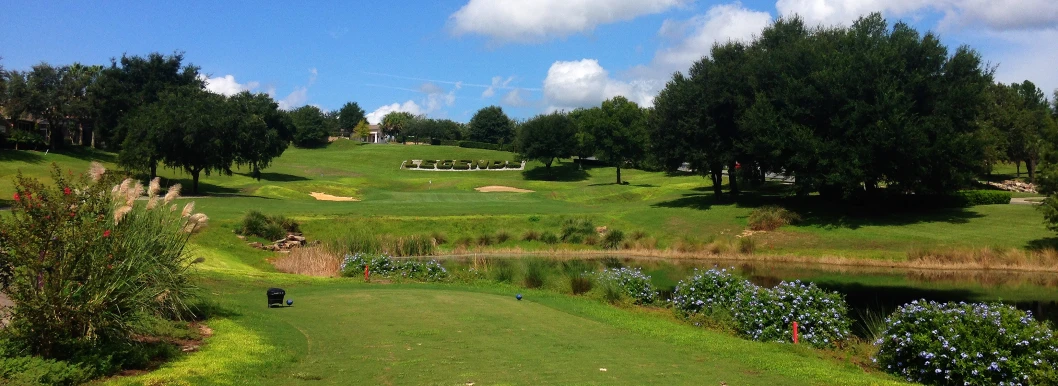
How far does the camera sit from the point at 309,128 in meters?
139

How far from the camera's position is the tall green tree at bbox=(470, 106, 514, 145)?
166 metres

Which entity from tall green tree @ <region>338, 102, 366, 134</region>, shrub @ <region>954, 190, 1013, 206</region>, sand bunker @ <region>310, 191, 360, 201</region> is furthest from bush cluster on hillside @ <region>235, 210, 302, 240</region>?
tall green tree @ <region>338, 102, 366, 134</region>

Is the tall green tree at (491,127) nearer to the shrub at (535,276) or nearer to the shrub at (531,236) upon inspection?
the shrub at (531,236)

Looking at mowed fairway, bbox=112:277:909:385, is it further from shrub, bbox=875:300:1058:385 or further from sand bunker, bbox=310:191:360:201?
sand bunker, bbox=310:191:360:201

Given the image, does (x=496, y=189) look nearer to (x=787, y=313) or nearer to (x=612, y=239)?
(x=612, y=239)

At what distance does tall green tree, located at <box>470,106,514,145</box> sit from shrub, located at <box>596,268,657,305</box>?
467 ft

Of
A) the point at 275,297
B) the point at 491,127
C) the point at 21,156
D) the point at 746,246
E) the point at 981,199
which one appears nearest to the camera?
the point at 275,297

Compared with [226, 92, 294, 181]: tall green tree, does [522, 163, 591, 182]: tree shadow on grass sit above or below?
below

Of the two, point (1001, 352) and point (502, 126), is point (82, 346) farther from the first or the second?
point (502, 126)

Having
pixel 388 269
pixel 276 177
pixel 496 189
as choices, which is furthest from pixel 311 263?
pixel 276 177

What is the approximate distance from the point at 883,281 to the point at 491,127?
138 metres

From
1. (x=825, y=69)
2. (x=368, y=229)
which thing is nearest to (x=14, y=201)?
(x=368, y=229)

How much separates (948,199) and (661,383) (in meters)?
42.4

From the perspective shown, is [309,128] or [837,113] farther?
[309,128]
